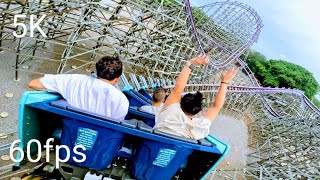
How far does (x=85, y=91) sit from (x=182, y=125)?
66 centimetres

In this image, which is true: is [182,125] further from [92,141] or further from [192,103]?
[92,141]

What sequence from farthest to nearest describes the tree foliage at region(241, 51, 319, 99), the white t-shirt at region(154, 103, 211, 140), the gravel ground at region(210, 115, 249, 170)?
the tree foliage at region(241, 51, 319, 99) < the gravel ground at region(210, 115, 249, 170) < the white t-shirt at region(154, 103, 211, 140)

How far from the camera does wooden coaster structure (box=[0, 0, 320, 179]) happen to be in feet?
18.5

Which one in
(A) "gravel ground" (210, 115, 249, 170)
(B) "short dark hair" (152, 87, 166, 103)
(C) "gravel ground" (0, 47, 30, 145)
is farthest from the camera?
(A) "gravel ground" (210, 115, 249, 170)

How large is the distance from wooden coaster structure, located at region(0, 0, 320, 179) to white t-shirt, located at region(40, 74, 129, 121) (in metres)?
2.37

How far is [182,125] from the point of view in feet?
6.79

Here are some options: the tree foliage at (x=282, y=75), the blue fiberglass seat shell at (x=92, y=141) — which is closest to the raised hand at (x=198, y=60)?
the blue fiberglass seat shell at (x=92, y=141)

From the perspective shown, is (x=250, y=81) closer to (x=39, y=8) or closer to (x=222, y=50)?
(x=222, y=50)

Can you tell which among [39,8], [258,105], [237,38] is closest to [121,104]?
[39,8]

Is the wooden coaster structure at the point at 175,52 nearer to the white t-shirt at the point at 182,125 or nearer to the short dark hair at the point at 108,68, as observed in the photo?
the white t-shirt at the point at 182,125

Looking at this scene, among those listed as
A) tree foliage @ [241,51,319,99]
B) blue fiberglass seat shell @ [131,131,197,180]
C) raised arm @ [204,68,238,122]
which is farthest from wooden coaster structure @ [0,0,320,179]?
tree foliage @ [241,51,319,99]

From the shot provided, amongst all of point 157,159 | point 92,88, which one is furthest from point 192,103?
point 92,88

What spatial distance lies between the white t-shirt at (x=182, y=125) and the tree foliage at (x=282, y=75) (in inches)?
624

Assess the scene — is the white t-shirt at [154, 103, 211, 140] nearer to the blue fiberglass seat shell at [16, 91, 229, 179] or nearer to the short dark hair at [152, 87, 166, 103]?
the blue fiberglass seat shell at [16, 91, 229, 179]
